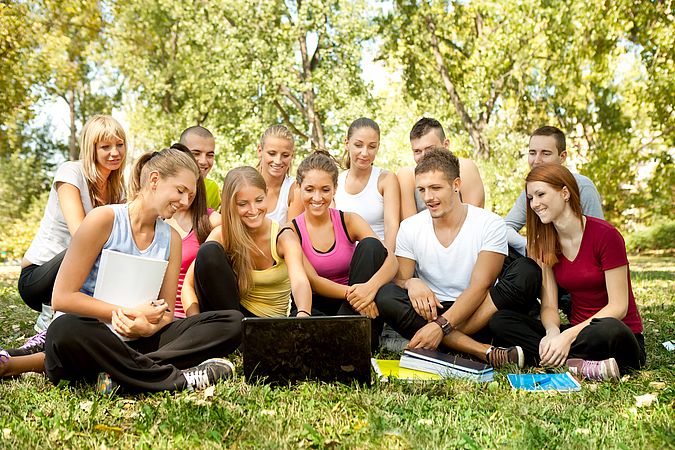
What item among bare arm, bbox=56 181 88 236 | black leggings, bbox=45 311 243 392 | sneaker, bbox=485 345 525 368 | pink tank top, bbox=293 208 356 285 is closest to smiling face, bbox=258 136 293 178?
pink tank top, bbox=293 208 356 285

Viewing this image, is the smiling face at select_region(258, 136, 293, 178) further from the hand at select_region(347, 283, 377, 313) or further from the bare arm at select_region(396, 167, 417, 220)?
the hand at select_region(347, 283, 377, 313)

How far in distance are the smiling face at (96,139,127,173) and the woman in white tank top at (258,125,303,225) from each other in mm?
1200

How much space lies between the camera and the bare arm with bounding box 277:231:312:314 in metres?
4.02

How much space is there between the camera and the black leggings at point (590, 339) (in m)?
3.70

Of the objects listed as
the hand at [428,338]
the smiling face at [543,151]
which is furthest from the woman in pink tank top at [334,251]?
the smiling face at [543,151]

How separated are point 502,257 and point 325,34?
16.6 meters

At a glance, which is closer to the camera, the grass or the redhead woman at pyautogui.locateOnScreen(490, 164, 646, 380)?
the grass

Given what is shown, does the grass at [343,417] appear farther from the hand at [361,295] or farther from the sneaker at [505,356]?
the hand at [361,295]

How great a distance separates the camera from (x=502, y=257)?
14.1 feet

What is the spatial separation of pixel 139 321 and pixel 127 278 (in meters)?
0.22

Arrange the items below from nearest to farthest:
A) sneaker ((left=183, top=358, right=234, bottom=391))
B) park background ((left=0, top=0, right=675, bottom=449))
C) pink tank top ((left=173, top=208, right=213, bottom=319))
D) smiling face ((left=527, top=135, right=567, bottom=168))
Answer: park background ((left=0, top=0, right=675, bottom=449)) < sneaker ((left=183, top=358, right=234, bottom=391)) < pink tank top ((left=173, top=208, right=213, bottom=319)) < smiling face ((left=527, top=135, right=567, bottom=168))

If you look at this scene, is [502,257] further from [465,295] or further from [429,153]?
[429,153]

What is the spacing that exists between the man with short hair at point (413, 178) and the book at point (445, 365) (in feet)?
5.45

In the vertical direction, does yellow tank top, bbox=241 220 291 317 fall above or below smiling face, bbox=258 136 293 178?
below
